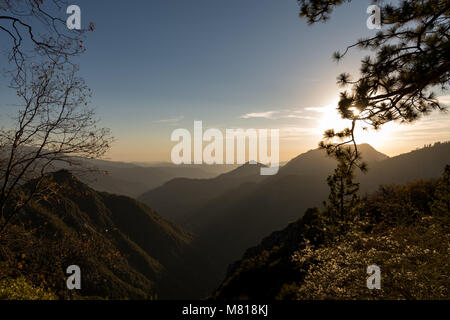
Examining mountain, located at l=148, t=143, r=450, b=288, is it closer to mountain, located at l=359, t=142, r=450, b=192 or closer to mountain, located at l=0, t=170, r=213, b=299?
mountain, located at l=359, t=142, r=450, b=192

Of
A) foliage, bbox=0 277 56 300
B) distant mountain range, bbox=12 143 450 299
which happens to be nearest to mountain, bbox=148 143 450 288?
distant mountain range, bbox=12 143 450 299

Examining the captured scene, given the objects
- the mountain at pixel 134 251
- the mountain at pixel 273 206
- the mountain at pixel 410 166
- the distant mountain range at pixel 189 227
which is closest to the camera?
the mountain at pixel 134 251

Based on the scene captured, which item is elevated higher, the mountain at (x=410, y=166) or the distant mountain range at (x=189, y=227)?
the mountain at (x=410, y=166)

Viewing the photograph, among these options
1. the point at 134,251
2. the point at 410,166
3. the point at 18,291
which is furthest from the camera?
the point at 410,166

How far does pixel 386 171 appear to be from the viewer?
16100 cm

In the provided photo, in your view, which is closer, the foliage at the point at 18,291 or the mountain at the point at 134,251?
the foliage at the point at 18,291

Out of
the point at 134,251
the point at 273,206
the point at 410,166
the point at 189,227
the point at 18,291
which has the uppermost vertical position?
the point at 410,166

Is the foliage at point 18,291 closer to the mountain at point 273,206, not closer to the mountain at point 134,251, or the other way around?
the mountain at point 134,251

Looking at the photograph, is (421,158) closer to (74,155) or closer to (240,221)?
(240,221)

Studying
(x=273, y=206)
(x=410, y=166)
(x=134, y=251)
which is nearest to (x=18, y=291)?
(x=134, y=251)

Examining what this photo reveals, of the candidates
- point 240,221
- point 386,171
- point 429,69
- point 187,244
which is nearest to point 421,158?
point 386,171

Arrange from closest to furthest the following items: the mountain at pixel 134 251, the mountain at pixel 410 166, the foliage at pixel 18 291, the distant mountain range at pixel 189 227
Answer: the foliage at pixel 18 291, the mountain at pixel 134 251, the distant mountain range at pixel 189 227, the mountain at pixel 410 166

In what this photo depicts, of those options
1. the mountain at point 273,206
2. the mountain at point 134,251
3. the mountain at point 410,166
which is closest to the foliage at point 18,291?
the mountain at point 134,251

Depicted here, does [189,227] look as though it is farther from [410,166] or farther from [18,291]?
[18,291]
